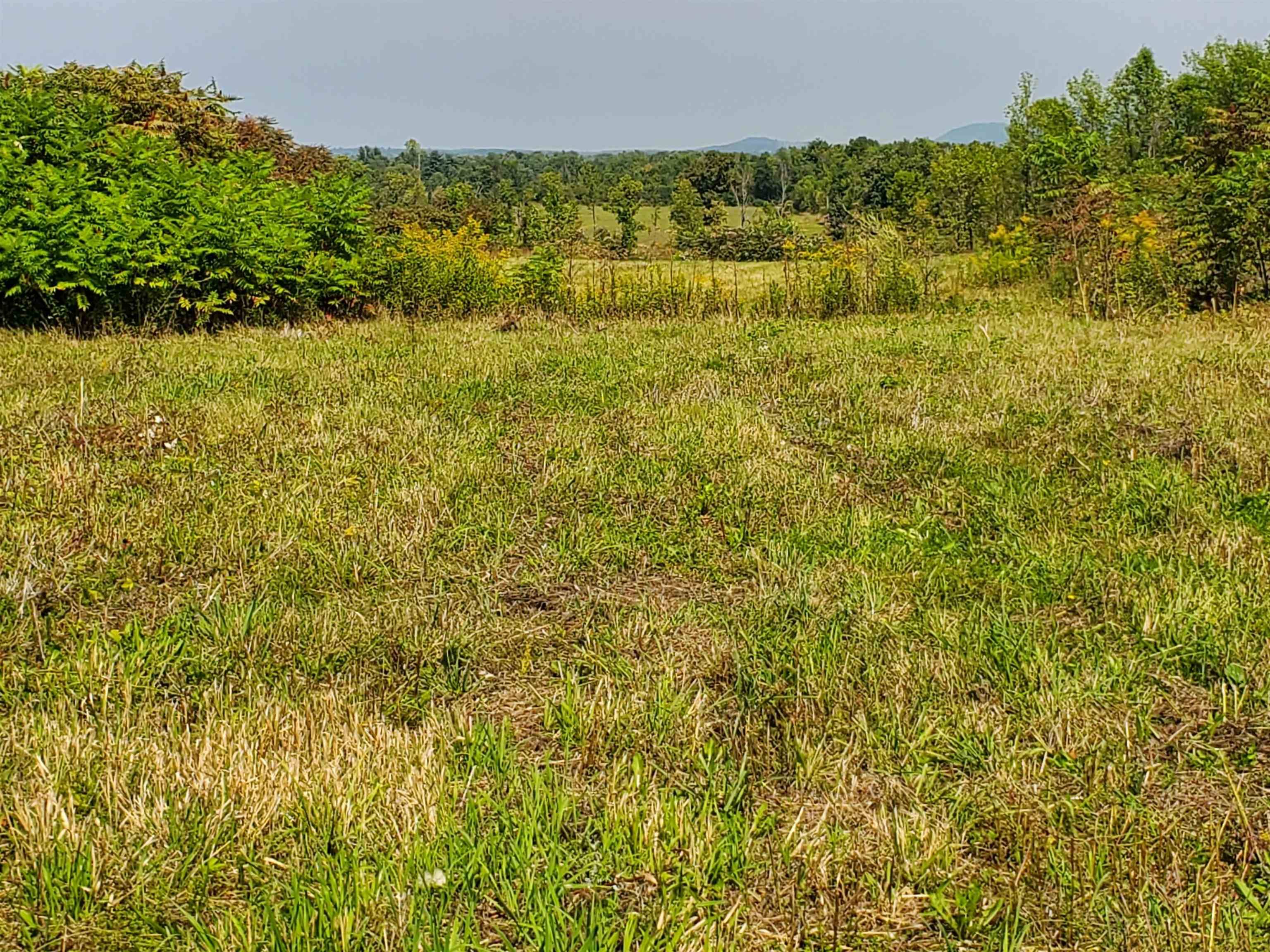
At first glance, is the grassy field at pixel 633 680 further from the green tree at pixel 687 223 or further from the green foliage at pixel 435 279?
the green tree at pixel 687 223

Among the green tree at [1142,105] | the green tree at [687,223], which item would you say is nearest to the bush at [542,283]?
the green tree at [687,223]

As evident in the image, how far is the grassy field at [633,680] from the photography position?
193 cm

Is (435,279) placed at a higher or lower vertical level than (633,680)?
higher

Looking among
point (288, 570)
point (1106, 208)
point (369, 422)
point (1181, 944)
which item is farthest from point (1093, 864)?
point (1106, 208)

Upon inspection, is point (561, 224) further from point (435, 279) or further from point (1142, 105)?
point (1142, 105)

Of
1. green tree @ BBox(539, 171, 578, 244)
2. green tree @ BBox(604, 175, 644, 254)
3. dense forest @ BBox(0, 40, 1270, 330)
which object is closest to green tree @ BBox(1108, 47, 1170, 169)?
green tree @ BBox(604, 175, 644, 254)

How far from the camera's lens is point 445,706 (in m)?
2.78

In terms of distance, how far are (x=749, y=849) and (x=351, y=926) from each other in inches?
35.5

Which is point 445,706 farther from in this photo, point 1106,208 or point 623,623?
point 1106,208

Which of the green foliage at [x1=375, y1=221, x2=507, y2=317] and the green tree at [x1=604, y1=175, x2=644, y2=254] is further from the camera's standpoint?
the green tree at [x1=604, y1=175, x2=644, y2=254]

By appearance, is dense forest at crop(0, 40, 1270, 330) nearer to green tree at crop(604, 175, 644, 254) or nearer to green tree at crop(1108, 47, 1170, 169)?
green tree at crop(604, 175, 644, 254)

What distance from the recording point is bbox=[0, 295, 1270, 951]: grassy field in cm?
193

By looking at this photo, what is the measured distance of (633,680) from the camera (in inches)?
114

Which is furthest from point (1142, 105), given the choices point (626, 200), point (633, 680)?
point (633, 680)
